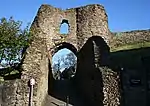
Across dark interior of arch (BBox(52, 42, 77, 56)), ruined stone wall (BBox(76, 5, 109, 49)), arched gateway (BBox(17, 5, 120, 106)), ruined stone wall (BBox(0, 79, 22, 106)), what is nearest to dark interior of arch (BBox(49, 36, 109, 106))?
arched gateway (BBox(17, 5, 120, 106))

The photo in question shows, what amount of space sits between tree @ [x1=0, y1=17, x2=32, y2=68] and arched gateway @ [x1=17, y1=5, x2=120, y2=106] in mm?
1896

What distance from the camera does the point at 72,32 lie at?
29.6 metres

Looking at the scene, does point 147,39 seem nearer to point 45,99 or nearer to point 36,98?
point 45,99

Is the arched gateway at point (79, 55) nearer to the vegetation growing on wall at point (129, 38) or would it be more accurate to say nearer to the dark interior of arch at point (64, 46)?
the dark interior of arch at point (64, 46)

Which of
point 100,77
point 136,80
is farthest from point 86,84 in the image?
point 100,77

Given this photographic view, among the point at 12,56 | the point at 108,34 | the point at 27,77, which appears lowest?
the point at 27,77

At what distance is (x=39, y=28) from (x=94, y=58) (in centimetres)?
1080

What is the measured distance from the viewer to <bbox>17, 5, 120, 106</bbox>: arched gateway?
16.0 meters

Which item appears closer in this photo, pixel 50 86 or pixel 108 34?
pixel 50 86

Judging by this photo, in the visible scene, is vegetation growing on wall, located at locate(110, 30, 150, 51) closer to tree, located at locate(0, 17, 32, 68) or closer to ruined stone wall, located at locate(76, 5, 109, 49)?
ruined stone wall, located at locate(76, 5, 109, 49)

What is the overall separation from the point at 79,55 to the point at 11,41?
5.39 m

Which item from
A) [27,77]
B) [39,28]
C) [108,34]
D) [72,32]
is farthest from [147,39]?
[27,77]

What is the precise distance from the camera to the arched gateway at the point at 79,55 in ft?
52.5

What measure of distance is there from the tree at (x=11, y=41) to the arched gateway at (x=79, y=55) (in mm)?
1896
